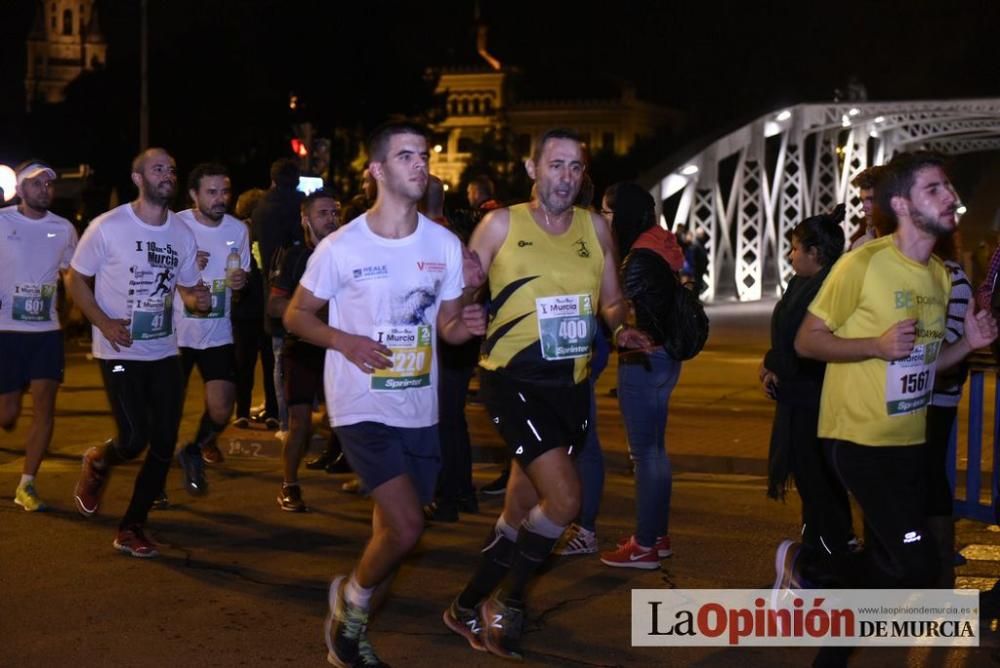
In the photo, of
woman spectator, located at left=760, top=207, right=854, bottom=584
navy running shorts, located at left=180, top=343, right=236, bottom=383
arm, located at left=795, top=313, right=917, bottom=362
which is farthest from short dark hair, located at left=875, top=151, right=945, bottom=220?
navy running shorts, located at left=180, top=343, right=236, bottom=383

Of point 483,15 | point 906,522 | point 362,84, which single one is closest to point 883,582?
point 906,522

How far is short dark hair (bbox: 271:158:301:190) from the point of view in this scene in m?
12.0

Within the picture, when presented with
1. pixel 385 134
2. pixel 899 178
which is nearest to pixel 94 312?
pixel 385 134

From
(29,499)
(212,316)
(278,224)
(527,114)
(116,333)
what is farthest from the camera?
(527,114)

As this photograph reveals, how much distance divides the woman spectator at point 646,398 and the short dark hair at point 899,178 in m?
1.93

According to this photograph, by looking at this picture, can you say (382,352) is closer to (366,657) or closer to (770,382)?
(366,657)

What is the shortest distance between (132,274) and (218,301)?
168cm

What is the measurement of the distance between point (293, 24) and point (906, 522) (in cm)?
6064

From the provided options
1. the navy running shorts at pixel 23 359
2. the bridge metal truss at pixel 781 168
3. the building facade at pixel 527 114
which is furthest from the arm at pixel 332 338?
the building facade at pixel 527 114

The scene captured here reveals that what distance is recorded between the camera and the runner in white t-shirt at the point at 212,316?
30.2 ft

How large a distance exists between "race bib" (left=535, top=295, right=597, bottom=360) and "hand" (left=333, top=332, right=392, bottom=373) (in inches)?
33.7

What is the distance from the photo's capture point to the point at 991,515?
327 inches

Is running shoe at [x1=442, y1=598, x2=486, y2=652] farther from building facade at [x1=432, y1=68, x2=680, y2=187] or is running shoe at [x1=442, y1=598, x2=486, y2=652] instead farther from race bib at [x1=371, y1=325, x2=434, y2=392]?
building facade at [x1=432, y1=68, x2=680, y2=187]

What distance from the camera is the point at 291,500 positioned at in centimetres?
905
